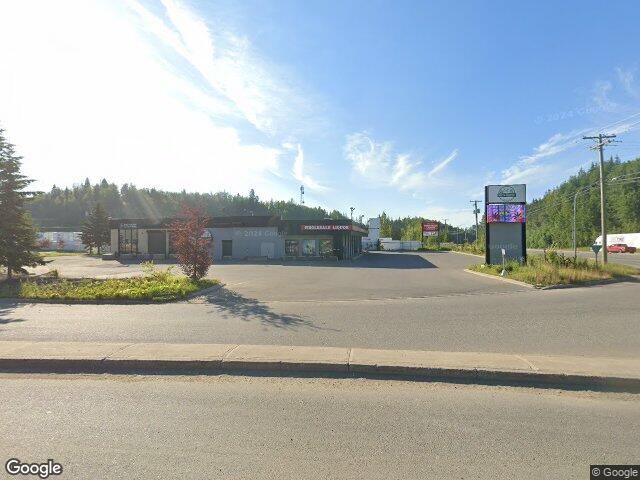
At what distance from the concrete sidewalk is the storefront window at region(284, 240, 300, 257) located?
34285 mm

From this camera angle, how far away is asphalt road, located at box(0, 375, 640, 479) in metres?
3.34

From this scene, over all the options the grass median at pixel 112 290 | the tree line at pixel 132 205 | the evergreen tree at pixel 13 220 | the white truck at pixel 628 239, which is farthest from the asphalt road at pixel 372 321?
the tree line at pixel 132 205

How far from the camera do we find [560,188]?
495 feet

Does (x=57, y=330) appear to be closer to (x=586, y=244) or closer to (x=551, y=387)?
(x=551, y=387)

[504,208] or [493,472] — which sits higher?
[504,208]

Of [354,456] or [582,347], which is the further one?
[582,347]

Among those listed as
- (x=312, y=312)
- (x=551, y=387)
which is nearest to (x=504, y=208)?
(x=312, y=312)

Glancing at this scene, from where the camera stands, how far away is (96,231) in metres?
61.3

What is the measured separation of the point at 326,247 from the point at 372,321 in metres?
31.7

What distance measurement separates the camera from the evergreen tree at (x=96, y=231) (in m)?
60.9

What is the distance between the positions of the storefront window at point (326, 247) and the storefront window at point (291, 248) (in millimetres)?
2782

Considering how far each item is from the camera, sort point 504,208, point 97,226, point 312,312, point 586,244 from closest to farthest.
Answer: point 312,312 → point 504,208 → point 97,226 → point 586,244

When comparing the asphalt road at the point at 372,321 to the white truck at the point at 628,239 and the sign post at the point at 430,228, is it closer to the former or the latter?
the white truck at the point at 628,239

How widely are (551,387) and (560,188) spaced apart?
17611 centimetres
